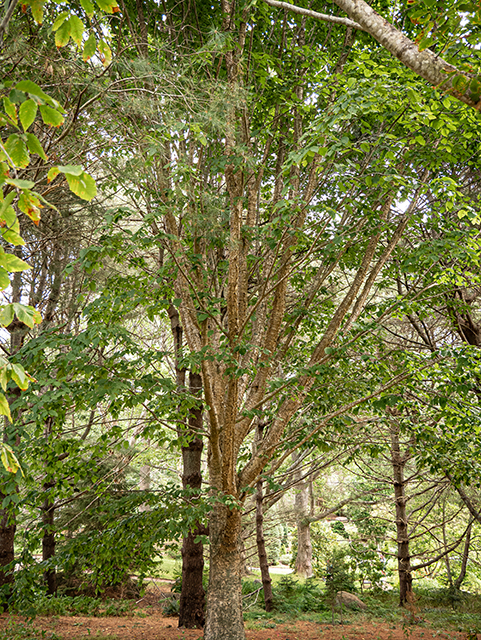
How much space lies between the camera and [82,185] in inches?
55.2

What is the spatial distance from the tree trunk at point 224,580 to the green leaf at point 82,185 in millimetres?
4257

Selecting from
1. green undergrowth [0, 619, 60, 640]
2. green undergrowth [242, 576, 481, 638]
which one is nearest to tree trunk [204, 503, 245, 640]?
green undergrowth [0, 619, 60, 640]

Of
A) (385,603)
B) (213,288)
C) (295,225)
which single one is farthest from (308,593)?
(295,225)

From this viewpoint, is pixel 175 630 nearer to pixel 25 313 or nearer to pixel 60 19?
pixel 25 313

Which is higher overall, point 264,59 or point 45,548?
point 264,59

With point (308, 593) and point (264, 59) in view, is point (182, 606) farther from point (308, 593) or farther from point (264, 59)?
point (264, 59)

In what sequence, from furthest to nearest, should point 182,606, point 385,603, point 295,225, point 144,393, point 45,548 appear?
point 385,603 → point 45,548 → point 182,606 → point 295,225 → point 144,393

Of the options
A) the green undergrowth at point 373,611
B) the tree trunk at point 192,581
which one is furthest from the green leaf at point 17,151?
the green undergrowth at point 373,611

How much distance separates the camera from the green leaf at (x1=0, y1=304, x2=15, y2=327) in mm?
1435

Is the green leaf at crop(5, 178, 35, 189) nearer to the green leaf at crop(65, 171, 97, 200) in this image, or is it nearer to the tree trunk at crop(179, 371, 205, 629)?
the green leaf at crop(65, 171, 97, 200)

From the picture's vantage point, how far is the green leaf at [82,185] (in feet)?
4.57

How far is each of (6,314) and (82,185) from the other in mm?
540

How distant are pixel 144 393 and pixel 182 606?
4.77m

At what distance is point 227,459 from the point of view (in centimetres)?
475
